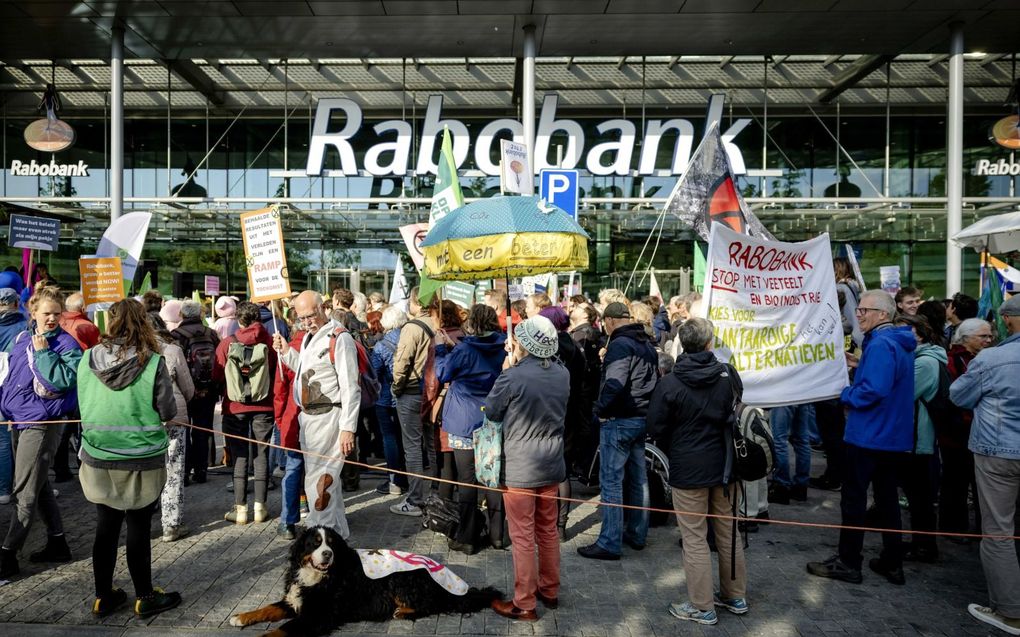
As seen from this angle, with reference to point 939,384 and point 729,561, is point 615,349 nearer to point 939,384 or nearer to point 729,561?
point 729,561

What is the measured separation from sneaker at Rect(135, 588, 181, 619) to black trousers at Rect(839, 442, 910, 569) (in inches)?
188

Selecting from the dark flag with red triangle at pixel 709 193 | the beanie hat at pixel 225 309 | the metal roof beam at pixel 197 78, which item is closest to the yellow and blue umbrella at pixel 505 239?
the dark flag with red triangle at pixel 709 193

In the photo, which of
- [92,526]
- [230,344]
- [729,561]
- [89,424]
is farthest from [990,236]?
[92,526]

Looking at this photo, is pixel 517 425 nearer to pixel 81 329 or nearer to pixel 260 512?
pixel 260 512

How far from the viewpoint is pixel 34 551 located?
19.6 ft

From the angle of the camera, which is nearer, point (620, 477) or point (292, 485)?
Answer: point (620, 477)

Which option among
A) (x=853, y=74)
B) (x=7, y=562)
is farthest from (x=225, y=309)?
(x=853, y=74)

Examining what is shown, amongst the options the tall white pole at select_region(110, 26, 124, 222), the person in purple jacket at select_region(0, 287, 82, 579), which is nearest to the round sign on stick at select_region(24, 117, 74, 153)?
the tall white pole at select_region(110, 26, 124, 222)

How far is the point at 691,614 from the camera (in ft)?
15.9

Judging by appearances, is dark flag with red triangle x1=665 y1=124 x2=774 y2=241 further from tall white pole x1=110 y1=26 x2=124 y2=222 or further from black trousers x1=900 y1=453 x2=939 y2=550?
tall white pole x1=110 y1=26 x2=124 y2=222

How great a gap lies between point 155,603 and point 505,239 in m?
3.42

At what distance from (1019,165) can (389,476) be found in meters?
20.2

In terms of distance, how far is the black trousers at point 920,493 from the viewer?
19.4 ft

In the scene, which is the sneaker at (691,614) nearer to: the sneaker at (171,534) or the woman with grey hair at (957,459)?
the woman with grey hair at (957,459)
